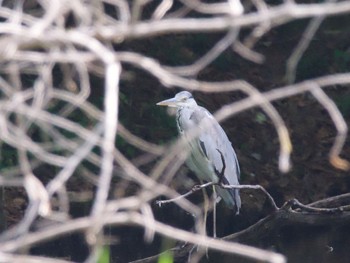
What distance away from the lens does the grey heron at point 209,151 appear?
19.5ft

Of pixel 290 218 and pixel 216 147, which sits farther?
pixel 216 147

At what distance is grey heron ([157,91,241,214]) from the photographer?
A: 5.94 m

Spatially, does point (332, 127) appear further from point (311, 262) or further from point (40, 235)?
point (40, 235)

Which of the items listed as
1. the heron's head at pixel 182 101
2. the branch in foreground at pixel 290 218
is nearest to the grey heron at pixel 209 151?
the heron's head at pixel 182 101

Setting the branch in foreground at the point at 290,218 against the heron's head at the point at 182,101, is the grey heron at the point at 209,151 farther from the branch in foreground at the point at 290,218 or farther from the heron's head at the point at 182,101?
the branch in foreground at the point at 290,218

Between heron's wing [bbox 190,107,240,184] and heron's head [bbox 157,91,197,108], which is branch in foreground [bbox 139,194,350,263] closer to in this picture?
heron's wing [bbox 190,107,240,184]

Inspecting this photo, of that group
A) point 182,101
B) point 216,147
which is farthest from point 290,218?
point 182,101

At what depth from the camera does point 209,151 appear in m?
6.02

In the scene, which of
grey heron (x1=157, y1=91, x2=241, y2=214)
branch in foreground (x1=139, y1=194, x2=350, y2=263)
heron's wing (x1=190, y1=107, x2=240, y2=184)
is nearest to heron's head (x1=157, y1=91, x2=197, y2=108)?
grey heron (x1=157, y1=91, x2=241, y2=214)

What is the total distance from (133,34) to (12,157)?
4.51m

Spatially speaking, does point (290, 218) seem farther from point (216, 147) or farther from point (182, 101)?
point (182, 101)

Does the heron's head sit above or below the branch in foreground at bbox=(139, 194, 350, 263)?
above

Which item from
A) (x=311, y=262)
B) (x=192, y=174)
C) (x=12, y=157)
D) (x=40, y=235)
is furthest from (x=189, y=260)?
(x=40, y=235)

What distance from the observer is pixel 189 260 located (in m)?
4.83
